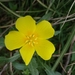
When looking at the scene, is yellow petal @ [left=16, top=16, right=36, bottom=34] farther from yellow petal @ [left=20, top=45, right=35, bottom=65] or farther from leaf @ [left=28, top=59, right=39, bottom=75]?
leaf @ [left=28, top=59, right=39, bottom=75]

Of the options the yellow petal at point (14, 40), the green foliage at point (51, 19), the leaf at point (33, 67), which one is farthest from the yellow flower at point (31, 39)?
the green foliage at point (51, 19)

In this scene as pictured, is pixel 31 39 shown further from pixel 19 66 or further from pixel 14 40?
pixel 19 66

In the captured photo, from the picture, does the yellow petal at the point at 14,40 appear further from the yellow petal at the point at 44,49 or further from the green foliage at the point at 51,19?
the green foliage at the point at 51,19

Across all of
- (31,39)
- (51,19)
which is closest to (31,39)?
(31,39)

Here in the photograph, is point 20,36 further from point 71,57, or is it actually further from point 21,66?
point 71,57

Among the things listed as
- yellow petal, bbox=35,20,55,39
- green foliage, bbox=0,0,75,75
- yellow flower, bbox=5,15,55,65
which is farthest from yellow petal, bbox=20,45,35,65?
green foliage, bbox=0,0,75,75
